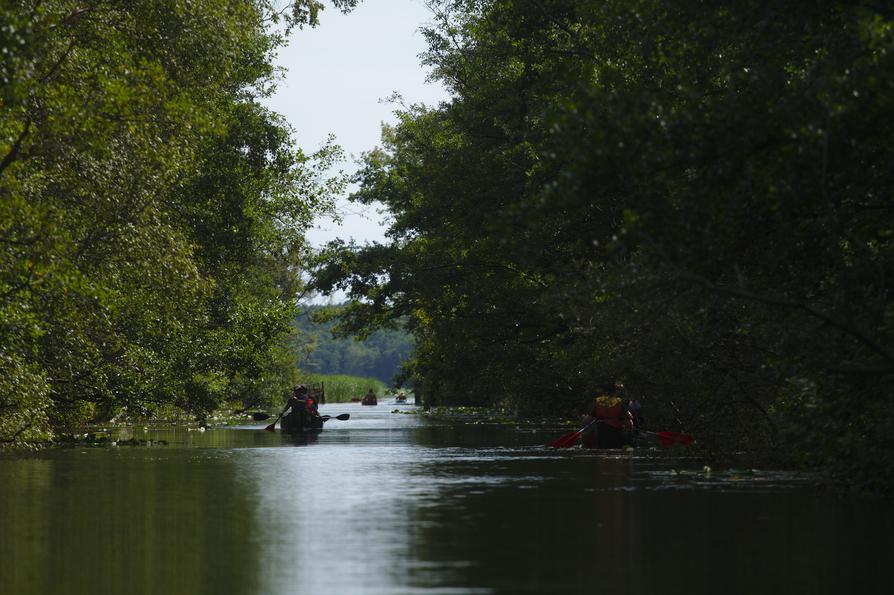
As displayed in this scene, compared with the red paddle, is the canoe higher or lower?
higher

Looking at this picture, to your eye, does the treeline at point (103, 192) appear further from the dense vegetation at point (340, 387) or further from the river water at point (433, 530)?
the dense vegetation at point (340, 387)

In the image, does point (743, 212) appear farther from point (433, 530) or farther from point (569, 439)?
point (569, 439)

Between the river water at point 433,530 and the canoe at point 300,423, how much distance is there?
18.7 m

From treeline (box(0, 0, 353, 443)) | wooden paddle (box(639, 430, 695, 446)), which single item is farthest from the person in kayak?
wooden paddle (box(639, 430, 695, 446))

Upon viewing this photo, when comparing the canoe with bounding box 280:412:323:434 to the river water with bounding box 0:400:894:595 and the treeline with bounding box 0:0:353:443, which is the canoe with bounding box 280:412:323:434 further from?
the river water with bounding box 0:400:894:595

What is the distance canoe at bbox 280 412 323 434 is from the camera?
148ft

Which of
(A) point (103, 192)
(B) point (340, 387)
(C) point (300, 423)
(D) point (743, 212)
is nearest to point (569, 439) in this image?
(A) point (103, 192)

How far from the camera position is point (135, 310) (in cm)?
2903

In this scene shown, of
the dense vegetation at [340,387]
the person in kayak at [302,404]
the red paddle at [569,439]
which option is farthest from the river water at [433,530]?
the dense vegetation at [340,387]

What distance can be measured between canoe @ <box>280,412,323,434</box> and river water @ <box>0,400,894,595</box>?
18739 mm

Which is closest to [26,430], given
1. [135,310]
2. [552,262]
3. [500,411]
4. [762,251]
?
[135,310]

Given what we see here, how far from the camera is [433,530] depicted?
46.1 feet

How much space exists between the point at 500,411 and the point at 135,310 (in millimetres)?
46832

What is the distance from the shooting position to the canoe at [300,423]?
148 ft
